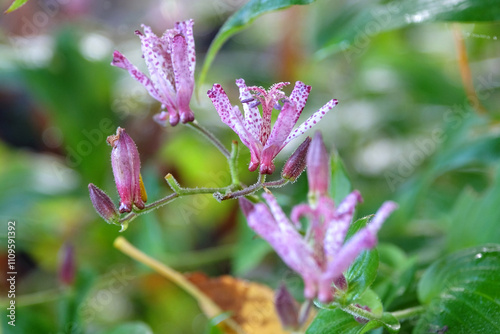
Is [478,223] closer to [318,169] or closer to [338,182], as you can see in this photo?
[338,182]

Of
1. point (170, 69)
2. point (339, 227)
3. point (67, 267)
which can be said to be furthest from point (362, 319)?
point (67, 267)

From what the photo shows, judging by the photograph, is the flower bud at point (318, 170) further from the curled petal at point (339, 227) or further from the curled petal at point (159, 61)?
the curled petal at point (159, 61)

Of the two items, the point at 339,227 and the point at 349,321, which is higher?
the point at 339,227

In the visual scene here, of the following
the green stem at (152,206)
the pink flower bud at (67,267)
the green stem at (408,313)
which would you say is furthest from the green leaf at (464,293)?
the pink flower bud at (67,267)

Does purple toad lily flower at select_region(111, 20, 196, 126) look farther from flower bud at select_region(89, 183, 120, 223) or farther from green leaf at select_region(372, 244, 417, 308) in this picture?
green leaf at select_region(372, 244, 417, 308)

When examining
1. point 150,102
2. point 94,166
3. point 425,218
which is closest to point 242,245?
point 425,218

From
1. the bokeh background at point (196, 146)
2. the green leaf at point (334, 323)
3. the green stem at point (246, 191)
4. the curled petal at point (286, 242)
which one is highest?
the curled petal at point (286, 242)
